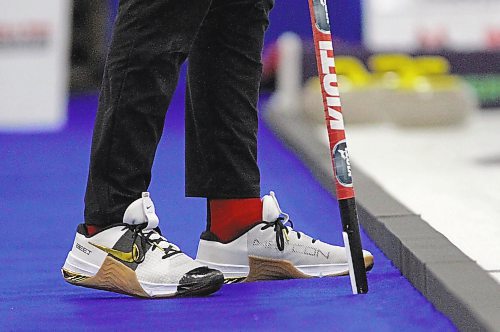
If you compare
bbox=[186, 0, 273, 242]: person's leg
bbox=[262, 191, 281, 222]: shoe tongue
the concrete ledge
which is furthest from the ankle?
the concrete ledge

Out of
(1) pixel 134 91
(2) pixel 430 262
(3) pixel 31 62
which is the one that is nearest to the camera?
(1) pixel 134 91

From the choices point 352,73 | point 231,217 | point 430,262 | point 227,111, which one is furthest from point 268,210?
point 352,73

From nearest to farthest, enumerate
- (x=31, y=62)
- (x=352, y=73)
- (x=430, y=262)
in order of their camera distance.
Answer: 1. (x=430, y=262)
2. (x=31, y=62)
3. (x=352, y=73)

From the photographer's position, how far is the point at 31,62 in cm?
573

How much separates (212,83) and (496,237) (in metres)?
0.82

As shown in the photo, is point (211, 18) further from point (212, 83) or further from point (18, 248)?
point (18, 248)

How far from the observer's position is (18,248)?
243 cm

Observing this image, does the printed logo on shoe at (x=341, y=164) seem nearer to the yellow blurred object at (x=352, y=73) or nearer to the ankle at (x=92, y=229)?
the ankle at (x=92, y=229)

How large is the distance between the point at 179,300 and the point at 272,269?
259 millimetres

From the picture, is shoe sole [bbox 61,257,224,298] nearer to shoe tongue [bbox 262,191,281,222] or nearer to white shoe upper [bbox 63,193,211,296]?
white shoe upper [bbox 63,193,211,296]

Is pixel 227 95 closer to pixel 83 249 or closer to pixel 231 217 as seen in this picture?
pixel 231 217

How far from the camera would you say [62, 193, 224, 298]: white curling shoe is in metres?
1.84

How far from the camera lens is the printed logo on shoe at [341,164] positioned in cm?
188

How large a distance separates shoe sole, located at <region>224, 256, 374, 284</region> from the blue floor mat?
4 cm
